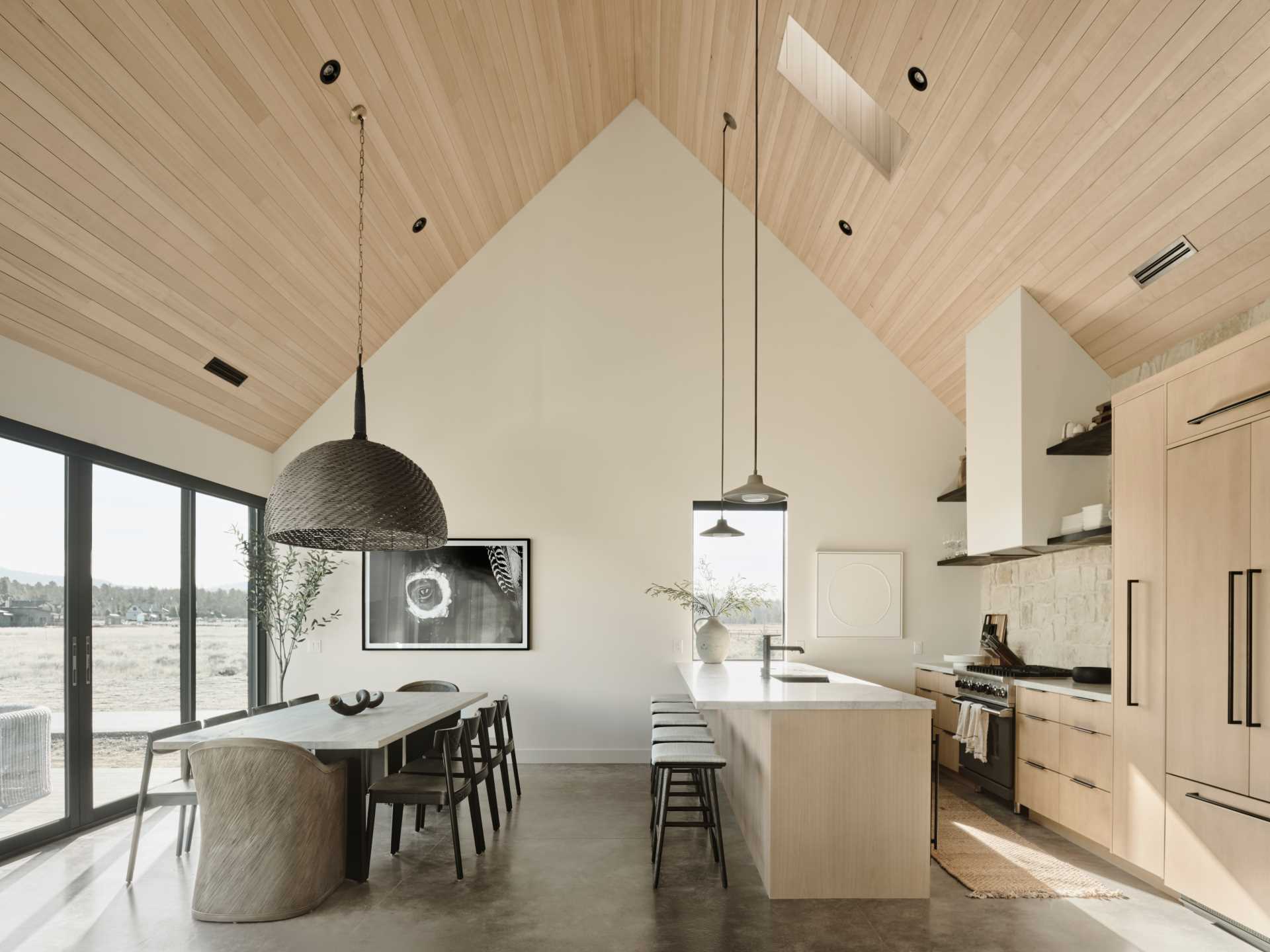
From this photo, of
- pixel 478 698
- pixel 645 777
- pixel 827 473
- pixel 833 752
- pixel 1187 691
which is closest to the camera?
pixel 1187 691

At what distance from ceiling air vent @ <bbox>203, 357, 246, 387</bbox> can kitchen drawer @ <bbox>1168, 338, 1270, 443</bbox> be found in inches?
213

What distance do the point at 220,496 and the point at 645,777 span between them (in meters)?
3.80

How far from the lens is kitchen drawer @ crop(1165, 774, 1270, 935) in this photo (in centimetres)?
326

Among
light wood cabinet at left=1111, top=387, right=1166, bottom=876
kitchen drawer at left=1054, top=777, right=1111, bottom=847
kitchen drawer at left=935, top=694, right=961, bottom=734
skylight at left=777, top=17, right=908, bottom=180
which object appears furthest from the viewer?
kitchen drawer at left=935, top=694, right=961, bottom=734

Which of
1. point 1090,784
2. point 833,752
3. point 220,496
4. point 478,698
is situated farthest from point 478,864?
point 220,496

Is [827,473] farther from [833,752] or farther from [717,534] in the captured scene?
[833,752]

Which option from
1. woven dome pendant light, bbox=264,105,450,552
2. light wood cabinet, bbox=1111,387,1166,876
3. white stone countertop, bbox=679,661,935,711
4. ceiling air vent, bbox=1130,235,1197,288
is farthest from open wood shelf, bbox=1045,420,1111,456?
woven dome pendant light, bbox=264,105,450,552

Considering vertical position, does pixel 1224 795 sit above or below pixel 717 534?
below

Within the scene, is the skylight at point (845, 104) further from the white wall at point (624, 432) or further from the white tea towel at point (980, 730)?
the white tea towel at point (980, 730)

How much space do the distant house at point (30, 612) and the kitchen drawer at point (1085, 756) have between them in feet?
18.1

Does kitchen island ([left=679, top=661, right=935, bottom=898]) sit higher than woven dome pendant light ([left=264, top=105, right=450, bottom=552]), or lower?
lower

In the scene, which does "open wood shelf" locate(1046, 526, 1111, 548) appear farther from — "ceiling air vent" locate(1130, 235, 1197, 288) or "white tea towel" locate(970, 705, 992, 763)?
"ceiling air vent" locate(1130, 235, 1197, 288)

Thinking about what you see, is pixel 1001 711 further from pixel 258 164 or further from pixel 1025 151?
pixel 258 164

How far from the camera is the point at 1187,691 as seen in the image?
372 cm
